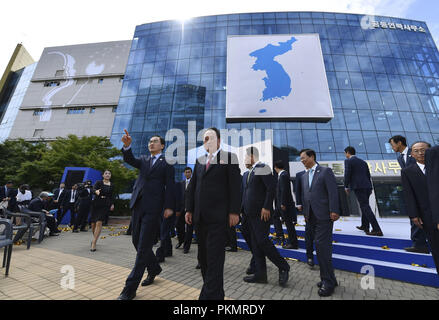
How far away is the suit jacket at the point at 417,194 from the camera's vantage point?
7.68ft

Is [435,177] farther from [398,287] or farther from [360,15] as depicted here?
[360,15]

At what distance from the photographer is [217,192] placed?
85.6 inches

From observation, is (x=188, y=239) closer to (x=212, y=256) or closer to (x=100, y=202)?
(x=100, y=202)

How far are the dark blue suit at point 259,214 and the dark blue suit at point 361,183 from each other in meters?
2.86

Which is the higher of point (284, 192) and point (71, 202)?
point (284, 192)

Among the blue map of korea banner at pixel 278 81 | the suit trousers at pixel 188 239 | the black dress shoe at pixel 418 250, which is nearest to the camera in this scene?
the black dress shoe at pixel 418 250

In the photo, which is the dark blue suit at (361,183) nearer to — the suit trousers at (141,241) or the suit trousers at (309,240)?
the suit trousers at (309,240)

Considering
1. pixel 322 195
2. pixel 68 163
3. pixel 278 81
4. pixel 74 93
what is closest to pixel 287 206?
pixel 322 195

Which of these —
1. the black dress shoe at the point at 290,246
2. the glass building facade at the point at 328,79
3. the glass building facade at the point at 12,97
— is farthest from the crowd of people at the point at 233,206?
the glass building facade at the point at 12,97

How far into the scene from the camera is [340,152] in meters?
18.4

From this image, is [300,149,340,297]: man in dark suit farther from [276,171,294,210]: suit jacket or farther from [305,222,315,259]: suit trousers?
[276,171,294,210]: suit jacket

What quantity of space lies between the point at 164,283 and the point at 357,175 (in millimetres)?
5010

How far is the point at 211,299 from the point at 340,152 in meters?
20.9
